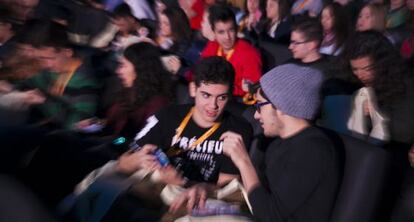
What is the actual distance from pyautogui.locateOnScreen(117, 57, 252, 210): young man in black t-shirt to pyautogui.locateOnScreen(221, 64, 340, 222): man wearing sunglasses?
21.9 inches

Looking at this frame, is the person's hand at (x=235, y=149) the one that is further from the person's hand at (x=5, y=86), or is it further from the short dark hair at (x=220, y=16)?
the short dark hair at (x=220, y=16)

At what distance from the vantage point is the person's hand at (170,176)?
2938mm

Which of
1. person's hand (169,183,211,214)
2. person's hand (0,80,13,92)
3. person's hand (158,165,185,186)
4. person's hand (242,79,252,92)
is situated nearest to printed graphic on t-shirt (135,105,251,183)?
person's hand (158,165,185,186)

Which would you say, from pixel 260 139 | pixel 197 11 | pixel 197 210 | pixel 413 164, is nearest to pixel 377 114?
pixel 413 164

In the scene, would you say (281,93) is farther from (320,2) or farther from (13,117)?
(320,2)

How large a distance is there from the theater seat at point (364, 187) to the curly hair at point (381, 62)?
51.7 inches

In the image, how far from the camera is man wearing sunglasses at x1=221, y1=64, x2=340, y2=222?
2.60m

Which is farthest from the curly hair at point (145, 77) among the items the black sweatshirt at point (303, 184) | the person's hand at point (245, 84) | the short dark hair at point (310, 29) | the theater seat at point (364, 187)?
the theater seat at point (364, 187)

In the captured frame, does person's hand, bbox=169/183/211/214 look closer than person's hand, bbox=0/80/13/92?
Yes

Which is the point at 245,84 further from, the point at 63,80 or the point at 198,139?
the point at 198,139

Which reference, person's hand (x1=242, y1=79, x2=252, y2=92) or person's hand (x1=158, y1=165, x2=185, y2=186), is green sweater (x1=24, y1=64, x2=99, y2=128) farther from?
person's hand (x1=242, y1=79, x2=252, y2=92)

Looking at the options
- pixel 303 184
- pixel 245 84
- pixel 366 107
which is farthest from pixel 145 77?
pixel 303 184

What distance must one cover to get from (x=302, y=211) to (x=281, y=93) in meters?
0.56

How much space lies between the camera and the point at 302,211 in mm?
2641
